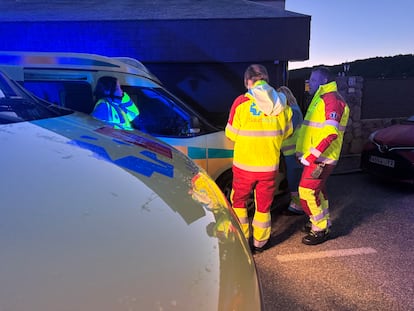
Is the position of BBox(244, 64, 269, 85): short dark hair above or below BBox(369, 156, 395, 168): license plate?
above

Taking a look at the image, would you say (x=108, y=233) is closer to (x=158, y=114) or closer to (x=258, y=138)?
(x=258, y=138)

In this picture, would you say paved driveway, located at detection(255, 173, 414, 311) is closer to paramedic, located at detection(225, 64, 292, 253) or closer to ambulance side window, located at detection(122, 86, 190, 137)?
paramedic, located at detection(225, 64, 292, 253)

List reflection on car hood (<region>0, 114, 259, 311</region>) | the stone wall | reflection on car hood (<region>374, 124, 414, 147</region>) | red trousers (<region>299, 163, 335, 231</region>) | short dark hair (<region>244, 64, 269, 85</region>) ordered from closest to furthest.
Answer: reflection on car hood (<region>0, 114, 259, 311</region>), short dark hair (<region>244, 64, 269, 85</region>), red trousers (<region>299, 163, 335, 231</region>), reflection on car hood (<region>374, 124, 414, 147</region>), the stone wall

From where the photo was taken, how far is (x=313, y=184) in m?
4.11

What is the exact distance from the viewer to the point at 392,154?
20.2 ft

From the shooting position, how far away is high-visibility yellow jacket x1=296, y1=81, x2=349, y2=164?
3.89m

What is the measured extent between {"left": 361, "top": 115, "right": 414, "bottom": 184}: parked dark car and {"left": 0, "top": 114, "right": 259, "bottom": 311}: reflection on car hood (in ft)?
17.0

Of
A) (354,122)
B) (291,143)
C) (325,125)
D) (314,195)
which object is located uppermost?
(325,125)

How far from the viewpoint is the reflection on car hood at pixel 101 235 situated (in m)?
1.00

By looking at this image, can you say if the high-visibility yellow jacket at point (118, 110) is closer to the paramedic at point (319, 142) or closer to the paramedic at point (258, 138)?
the paramedic at point (258, 138)

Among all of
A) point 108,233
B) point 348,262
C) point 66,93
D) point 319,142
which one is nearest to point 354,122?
point 319,142

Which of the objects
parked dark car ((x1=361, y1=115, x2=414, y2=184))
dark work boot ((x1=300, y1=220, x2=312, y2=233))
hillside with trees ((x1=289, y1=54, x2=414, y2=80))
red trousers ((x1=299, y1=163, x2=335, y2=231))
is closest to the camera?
red trousers ((x1=299, y1=163, x2=335, y2=231))

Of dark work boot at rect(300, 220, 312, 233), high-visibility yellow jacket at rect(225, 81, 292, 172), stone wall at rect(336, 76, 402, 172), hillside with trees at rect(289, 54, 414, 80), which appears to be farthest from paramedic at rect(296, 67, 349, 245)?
hillside with trees at rect(289, 54, 414, 80)

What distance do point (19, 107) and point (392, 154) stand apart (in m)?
5.64
